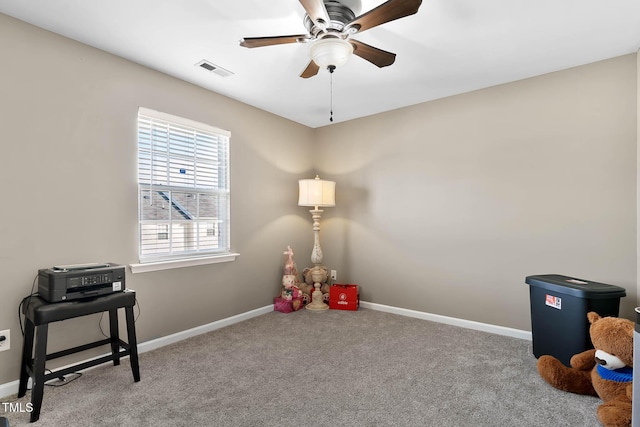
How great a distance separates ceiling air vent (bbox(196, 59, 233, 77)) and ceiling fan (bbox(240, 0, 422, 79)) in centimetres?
93

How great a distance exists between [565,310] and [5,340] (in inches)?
146

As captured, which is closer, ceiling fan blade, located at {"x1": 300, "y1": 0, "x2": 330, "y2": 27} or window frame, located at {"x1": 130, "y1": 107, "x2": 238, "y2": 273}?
ceiling fan blade, located at {"x1": 300, "y1": 0, "x2": 330, "y2": 27}

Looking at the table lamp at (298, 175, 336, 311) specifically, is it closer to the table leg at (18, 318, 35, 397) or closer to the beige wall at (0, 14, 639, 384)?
the beige wall at (0, 14, 639, 384)

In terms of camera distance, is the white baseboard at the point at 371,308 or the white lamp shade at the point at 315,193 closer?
the white baseboard at the point at 371,308

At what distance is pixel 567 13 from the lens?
2.07m

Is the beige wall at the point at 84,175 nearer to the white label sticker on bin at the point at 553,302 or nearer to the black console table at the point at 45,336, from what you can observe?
the black console table at the point at 45,336

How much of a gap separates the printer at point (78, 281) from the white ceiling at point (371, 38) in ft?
5.30

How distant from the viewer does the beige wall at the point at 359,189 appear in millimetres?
2227

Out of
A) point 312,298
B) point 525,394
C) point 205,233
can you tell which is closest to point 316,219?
point 312,298

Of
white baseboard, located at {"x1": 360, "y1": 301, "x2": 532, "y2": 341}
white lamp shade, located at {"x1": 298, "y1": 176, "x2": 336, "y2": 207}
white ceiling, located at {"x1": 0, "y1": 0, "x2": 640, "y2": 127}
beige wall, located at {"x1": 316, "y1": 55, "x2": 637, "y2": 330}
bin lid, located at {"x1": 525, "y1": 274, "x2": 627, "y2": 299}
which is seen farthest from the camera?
white lamp shade, located at {"x1": 298, "y1": 176, "x2": 336, "y2": 207}

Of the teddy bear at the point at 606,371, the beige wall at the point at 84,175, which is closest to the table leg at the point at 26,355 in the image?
the beige wall at the point at 84,175

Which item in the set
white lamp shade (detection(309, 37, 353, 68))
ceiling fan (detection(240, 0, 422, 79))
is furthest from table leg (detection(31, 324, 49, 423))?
white lamp shade (detection(309, 37, 353, 68))

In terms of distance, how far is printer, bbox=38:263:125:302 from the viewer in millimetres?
1986

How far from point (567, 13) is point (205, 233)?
3283 millimetres
